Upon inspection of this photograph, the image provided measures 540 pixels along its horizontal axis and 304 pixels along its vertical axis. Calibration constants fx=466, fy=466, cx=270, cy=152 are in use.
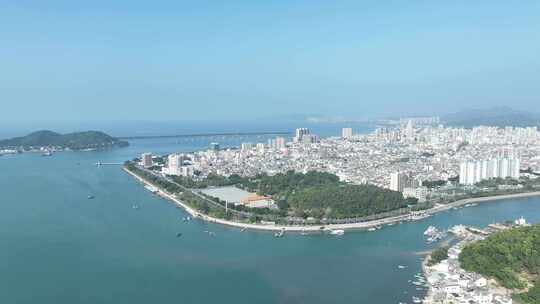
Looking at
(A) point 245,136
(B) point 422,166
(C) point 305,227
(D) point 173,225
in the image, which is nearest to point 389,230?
(C) point 305,227

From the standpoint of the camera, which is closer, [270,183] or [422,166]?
[270,183]

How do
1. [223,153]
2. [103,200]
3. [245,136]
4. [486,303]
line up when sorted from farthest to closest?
[245,136] → [223,153] → [103,200] → [486,303]

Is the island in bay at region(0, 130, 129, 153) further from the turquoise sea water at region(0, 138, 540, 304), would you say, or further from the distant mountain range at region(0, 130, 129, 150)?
the turquoise sea water at region(0, 138, 540, 304)

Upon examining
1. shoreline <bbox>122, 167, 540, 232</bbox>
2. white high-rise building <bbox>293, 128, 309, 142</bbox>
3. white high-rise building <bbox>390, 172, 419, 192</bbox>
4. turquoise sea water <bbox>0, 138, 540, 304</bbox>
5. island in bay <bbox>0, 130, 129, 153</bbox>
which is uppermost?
white high-rise building <bbox>293, 128, 309, 142</bbox>

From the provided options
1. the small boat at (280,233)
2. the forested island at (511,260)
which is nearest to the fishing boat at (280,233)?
the small boat at (280,233)

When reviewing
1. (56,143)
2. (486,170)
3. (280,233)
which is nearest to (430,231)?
(280,233)

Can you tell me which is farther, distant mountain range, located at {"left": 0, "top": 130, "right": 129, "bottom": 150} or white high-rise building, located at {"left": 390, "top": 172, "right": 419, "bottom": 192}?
distant mountain range, located at {"left": 0, "top": 130, "right": 129, "bottom": 150}

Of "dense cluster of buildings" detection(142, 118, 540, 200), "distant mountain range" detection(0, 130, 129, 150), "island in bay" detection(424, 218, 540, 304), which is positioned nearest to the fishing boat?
"island in bay" detection(424, 218, 540, 304)

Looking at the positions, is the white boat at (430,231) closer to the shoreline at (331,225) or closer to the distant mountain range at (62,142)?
the shoreline at (331,225)

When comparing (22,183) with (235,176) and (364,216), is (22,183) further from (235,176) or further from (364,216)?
(364,216)
